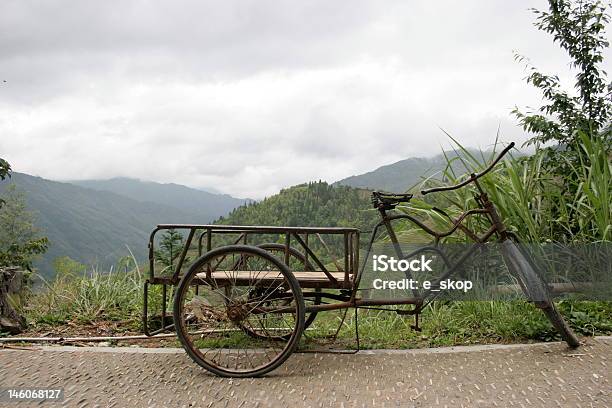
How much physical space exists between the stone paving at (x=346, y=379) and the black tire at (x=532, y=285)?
0.50 feet

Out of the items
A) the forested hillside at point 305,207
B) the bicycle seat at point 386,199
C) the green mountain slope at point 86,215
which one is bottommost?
the bicycle seat at point 386,199

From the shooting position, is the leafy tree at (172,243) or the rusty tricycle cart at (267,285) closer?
the rusty tricycle cart at (267,285)

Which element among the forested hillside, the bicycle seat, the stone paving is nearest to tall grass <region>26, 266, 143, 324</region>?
the stone paving

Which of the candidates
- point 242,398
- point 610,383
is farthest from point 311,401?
point 610,383

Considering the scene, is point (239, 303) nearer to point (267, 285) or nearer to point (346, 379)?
point (267, 285)

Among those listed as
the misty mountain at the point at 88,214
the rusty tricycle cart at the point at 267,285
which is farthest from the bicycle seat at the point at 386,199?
the misty mountain at the point at 88,214

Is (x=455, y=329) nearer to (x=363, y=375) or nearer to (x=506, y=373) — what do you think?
(x=506, y=373)

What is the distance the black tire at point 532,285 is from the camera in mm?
3980

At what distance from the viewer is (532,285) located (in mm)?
3963

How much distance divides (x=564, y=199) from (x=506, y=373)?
284 centimetres

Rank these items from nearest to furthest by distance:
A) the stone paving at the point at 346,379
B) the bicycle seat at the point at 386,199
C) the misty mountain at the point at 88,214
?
the stone paving at the point at 346,379
the bicycle seat at the point at 386,199
the misty mountain at the point at 88,214

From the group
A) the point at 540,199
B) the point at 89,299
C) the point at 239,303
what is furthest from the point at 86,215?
the point at 239,303

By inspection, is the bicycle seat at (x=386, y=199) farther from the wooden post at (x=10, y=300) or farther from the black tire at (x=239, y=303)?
the wooden post at (x=10, y=300)

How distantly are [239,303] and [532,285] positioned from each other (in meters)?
1.88
